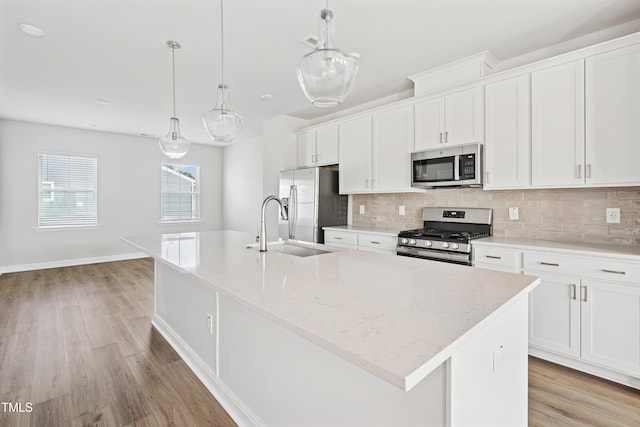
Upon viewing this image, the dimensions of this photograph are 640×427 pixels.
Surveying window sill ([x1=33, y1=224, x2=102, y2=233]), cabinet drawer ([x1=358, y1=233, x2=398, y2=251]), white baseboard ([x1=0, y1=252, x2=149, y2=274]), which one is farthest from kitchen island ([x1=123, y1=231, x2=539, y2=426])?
window sill ([x1=33, y1=224, x2=102, y2=233])

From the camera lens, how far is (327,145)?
4477 millimetres

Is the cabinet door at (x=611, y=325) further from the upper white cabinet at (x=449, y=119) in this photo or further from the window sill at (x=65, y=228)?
the window sill at (x=65, y=228)

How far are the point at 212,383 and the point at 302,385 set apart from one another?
990mm

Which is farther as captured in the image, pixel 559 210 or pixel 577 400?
pixel 559 210

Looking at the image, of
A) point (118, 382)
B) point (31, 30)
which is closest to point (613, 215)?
point (118, 382)

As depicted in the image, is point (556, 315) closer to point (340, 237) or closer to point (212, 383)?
point (340, 237)

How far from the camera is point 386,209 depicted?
4195 millimetres

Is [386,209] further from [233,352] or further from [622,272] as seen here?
[233,352]

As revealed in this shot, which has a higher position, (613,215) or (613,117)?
(613,117)

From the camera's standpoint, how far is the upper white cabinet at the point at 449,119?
2.99 m

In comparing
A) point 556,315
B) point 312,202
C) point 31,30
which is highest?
point 31,30

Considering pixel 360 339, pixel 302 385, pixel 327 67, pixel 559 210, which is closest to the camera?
pixel 360 339

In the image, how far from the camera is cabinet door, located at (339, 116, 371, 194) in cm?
398

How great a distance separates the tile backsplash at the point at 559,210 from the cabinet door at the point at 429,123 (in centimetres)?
59
